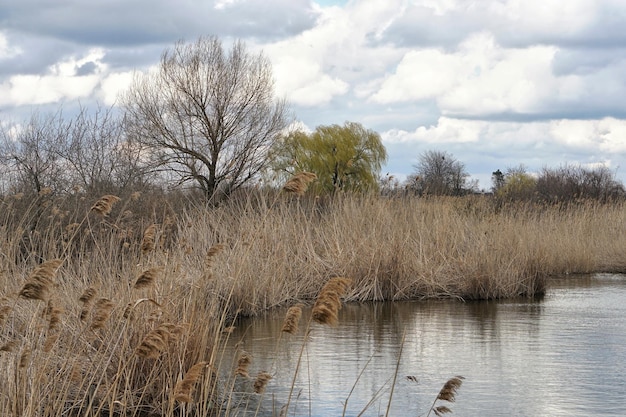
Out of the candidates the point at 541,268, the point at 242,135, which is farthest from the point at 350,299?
the point at 242,135

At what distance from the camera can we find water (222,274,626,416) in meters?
6.75

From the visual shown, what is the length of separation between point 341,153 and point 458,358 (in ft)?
142

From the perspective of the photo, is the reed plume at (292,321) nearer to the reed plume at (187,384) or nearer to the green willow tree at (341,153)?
the reed plume at (187,384)

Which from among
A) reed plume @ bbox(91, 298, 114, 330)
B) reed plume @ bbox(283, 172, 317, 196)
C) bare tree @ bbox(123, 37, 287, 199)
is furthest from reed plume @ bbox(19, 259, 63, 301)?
bare tree @ bbox(123, 37, 287, 199)

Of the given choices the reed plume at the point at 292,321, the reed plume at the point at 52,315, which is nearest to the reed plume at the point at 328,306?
the reed plume at the point at 292,321

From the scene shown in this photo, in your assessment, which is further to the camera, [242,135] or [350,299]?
[242,135]

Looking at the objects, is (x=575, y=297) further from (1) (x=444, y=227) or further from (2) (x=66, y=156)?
(2) (x=66, y=156)

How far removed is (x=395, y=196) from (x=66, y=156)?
6876 millimetres

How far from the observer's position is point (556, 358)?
28.3ft

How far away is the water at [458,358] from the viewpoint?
675 centimetres

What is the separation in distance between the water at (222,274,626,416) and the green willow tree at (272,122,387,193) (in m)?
37.5

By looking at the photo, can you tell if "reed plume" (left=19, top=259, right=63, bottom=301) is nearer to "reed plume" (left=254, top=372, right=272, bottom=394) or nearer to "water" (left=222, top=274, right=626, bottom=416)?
"reed plume" (left=254, top=372, right=272, bottom=394)

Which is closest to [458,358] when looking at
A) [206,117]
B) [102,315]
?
[102,315]

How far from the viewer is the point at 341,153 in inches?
2032
